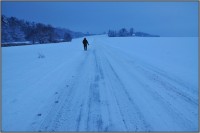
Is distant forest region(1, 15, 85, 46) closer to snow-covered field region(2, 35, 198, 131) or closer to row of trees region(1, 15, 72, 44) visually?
row of trees region(1, 15, 72, 44)

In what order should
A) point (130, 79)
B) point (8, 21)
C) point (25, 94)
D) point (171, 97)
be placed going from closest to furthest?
point (171, 97)
point (25, 94)
point (130, 79)
point (8, 21)

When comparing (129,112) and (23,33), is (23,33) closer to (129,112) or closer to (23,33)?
(23,33)

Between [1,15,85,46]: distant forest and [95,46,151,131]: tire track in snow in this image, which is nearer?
[95,46,151,131]: tire track in snow

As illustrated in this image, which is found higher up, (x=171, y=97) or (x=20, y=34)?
(x=20, y=34)

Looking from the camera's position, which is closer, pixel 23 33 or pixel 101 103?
A: pixel 101 103

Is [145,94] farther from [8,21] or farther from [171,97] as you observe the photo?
[8,21]

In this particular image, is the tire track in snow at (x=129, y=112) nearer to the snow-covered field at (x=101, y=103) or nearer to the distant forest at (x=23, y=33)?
the snow-covered field at (x=101, y=103)

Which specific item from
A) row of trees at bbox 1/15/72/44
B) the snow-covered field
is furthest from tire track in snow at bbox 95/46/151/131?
row of trees at bbox 1/15/72/44

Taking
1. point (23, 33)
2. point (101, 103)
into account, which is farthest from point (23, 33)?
point (101, 103)

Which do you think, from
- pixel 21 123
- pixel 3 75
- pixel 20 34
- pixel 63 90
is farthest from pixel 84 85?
pixel 20 34

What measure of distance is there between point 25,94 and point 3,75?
3871mm

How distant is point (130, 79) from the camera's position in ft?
26.1

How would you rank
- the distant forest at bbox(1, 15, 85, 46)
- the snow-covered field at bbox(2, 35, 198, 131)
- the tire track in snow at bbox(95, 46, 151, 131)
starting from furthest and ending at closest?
the distant forest at bbox(1, 15, 85, 46) < the snow-covered field at bbox(2, 35, 198, 131) < the tire track in snow at bbox(95, 46, 151, 131)

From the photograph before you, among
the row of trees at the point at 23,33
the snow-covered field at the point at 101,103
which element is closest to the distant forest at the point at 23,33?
the row of trees at the point at 23,33
